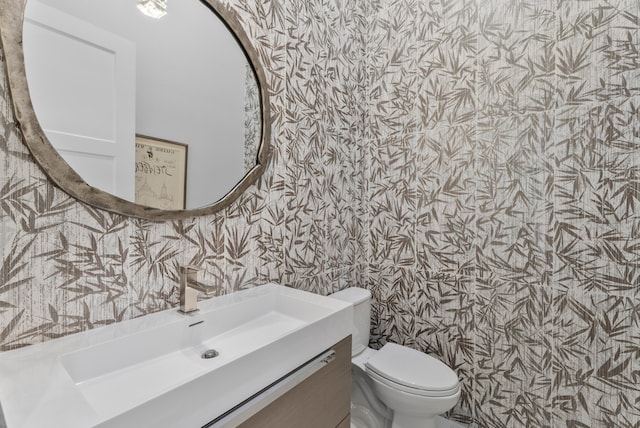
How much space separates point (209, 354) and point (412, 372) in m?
0.99

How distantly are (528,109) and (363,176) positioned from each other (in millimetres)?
940

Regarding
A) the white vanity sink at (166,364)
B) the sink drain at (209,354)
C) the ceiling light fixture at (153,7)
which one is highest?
the ceiling light fixture at (153,7)

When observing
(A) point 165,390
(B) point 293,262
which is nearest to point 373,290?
(B) point 293,262

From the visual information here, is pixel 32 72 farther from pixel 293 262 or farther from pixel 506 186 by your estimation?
pixel 506 186

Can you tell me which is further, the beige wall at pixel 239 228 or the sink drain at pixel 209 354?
the sink drain at pixel 209 354

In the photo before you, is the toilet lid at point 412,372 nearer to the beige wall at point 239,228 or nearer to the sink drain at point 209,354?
the beige wall at point 239,228

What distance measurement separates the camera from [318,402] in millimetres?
974

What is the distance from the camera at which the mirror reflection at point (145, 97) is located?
33.5 inches

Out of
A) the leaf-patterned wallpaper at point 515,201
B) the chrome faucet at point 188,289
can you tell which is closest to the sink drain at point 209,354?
the chrome faucet at point 188,289

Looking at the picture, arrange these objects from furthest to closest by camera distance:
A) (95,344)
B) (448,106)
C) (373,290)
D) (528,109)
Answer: (373,290) < (448,106) < (528,109) < (95,344)

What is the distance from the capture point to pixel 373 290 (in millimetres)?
2012

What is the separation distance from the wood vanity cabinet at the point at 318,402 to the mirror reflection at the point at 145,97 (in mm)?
714

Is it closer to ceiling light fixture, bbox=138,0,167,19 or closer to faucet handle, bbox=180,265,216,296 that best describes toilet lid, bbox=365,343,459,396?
faucet handle, bbox=180,265,216,296

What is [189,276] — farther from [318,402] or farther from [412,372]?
[412,372]
